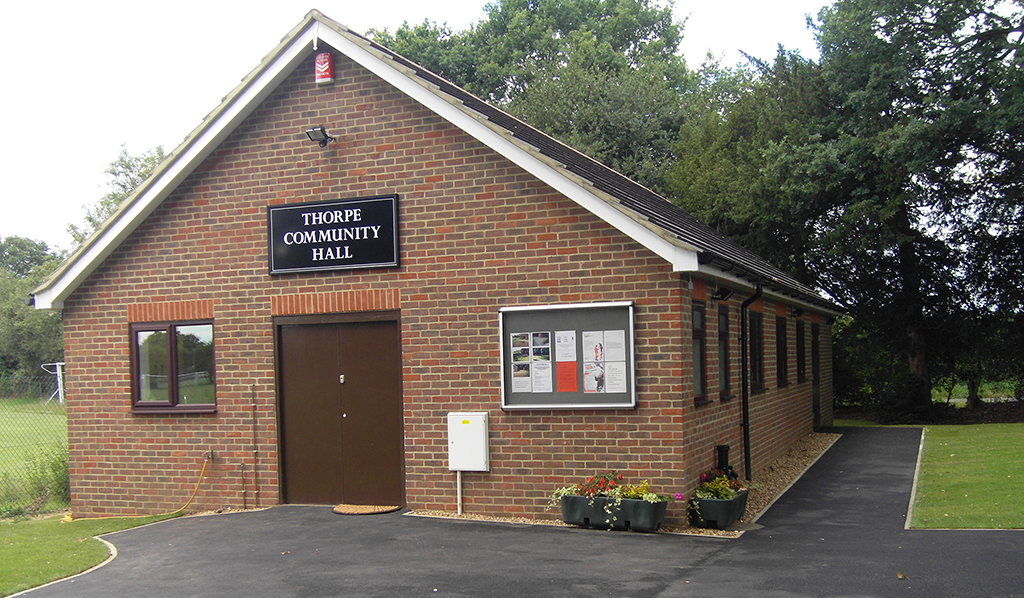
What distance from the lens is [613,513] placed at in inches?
382

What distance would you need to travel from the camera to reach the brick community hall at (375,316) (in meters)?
10.2

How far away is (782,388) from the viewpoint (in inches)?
645

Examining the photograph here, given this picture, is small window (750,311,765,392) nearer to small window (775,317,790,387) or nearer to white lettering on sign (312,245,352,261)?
small window (775,317,790,387)

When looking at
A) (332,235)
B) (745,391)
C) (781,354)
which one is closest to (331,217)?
(332,235)

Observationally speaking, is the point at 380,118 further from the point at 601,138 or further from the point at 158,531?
the point at 601,138

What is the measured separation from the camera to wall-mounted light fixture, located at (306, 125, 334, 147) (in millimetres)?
11234

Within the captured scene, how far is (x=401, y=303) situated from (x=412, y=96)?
2494 millimetres

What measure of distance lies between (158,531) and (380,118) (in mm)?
5588

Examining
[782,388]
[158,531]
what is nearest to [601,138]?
[782,388]

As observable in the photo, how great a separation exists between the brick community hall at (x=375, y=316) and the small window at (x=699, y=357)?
0.14 ft

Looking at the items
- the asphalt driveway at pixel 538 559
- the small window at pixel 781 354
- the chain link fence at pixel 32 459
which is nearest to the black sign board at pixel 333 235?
the asphalt driveway at pixel 538 559

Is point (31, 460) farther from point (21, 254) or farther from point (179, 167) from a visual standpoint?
point (21, 254)

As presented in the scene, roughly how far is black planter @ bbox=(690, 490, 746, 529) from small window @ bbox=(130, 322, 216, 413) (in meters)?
6.21

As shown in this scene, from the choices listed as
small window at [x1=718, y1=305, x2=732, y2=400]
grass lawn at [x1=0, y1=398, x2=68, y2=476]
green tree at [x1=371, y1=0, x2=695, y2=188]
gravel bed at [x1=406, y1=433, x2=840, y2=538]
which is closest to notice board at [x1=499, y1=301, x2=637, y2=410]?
gravel bed at [x1=406, y1=433, x2=840, y2=538]
